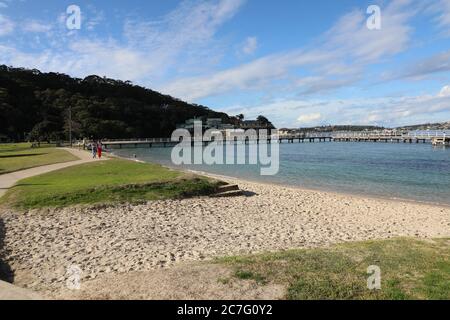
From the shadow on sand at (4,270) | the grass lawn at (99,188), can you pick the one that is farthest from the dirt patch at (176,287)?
the grass lawn at (99,188)

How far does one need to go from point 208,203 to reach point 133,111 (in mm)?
117076

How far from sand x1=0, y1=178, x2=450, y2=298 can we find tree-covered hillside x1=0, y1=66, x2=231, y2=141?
Result: 7243 cm

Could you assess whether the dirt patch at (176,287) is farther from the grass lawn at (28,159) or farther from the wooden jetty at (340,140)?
the wooden jetty at (340,140)

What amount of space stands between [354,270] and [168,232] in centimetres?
650

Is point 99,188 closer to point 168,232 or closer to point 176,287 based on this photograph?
point 168,232

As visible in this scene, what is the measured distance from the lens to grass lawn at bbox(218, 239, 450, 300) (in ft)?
20.4

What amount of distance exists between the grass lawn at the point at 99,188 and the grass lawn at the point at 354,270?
9842 mm

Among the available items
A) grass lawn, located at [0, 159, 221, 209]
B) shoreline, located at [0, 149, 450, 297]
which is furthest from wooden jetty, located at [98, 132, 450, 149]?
shoreline, located at [0, 149, 450, 297]

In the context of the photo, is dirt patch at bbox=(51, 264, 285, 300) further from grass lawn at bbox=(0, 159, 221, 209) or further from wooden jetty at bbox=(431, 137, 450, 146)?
wooden jetty at bbox=(431, 137, 450, 146)

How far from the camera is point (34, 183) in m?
19.0

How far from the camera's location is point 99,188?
57.9ft

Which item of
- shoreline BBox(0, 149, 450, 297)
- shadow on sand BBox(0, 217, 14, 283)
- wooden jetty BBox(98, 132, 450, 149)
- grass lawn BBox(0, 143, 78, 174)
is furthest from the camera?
wooden jetty BBox(98, 132, 450, 149)

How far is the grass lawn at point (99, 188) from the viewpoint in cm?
1571

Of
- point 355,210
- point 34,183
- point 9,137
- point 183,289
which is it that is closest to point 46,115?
point 9,137
